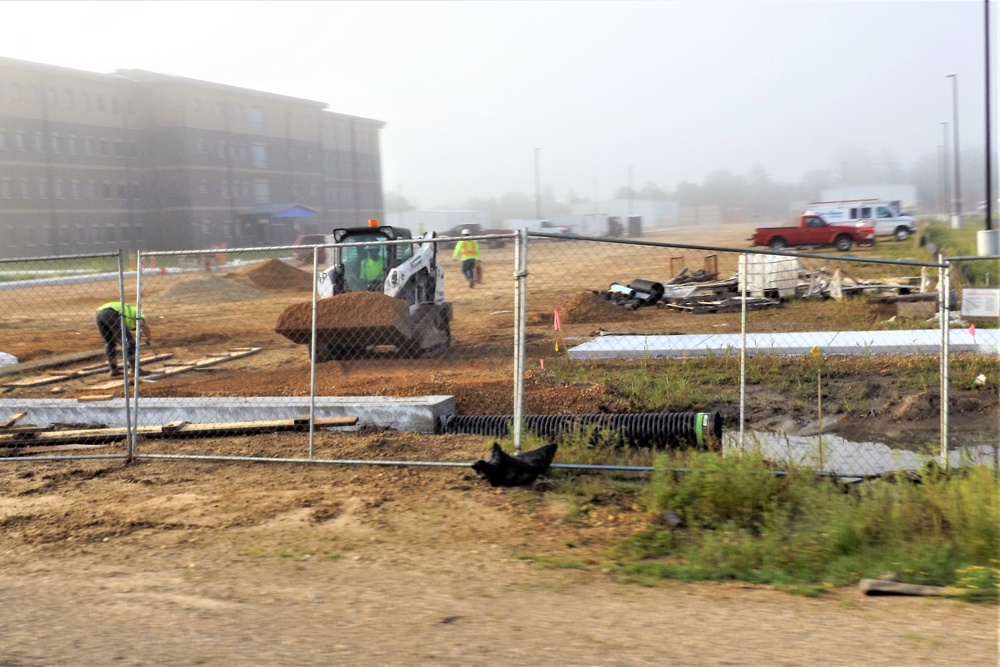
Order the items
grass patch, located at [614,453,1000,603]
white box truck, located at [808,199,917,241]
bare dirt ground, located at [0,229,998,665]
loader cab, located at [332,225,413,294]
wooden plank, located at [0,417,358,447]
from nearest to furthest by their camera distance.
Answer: bare dirt ground, located at [0,229,998,665] < grass patch, located at [614,453,1000,603] < wooden plank, located at [0,417,358,447] < loader cab, located at [332,225,413,294] < white box truck, located at [808,199,917,241]

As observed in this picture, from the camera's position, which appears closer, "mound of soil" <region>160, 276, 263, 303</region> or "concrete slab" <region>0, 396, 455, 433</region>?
"concrete slab" <region>0, 396, 455, 433</region>

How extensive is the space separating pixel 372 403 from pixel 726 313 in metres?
11.6

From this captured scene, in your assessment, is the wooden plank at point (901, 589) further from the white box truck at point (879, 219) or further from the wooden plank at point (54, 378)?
the white box truck at point (879, 219)

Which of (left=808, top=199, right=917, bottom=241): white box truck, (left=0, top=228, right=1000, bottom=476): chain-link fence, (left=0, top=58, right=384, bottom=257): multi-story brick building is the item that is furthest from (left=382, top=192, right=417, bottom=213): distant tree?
(left=0, top=228, right=1000, bottom=476): chain-link fence

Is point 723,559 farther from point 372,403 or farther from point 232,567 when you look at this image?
point 372,403

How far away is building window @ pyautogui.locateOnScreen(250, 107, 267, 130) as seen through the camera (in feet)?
205

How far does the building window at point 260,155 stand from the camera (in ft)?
208

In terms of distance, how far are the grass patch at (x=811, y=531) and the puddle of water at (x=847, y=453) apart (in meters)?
1.45

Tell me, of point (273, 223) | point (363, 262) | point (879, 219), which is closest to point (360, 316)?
point (363, 262)

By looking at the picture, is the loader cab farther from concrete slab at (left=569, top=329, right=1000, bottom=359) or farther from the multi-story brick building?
the multi-story brick building

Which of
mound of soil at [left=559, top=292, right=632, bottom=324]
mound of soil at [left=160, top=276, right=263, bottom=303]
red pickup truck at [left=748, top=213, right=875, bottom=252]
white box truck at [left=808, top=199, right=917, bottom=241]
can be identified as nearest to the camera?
mound of soil at [left=559, top=292, right=632, bottom=324]

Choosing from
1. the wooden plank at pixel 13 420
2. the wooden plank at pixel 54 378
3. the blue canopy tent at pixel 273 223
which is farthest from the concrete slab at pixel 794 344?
the blue canopy tent at pixel 273 223

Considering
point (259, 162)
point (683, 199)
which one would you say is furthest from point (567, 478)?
point (683, 199)

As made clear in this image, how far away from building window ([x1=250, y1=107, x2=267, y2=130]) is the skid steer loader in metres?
50.6
